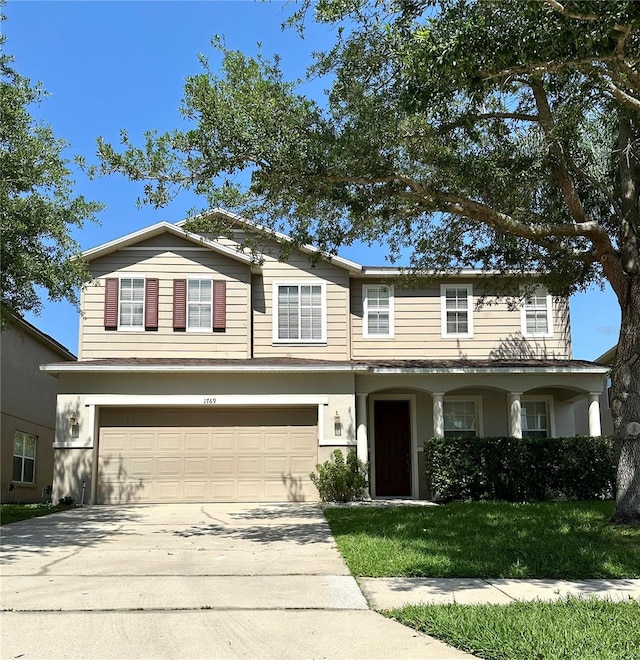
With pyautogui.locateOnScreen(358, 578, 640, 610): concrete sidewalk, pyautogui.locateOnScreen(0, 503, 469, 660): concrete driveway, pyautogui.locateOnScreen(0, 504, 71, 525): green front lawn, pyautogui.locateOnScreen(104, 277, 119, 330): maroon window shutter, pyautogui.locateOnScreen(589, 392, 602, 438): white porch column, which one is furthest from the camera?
pyautogui.locateOnScreen(104, 277, 119, 330): maroon window shutter

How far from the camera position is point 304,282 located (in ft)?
60.8

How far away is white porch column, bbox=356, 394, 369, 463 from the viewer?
56.3 feet

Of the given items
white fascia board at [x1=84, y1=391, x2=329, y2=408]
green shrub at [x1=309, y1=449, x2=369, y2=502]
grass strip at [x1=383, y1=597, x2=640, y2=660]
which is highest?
white fascia board at [x1=84, y1=391, x2=329, y2=408]

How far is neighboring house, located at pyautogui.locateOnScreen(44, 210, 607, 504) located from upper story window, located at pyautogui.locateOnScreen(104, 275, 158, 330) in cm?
3

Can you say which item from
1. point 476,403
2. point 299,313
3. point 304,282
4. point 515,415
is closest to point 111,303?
point 299,313

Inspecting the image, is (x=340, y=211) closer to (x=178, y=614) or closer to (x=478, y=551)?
(x=478, y=551)

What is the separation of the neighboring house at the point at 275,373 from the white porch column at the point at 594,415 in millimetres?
48

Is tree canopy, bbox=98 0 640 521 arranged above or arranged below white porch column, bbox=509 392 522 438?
above

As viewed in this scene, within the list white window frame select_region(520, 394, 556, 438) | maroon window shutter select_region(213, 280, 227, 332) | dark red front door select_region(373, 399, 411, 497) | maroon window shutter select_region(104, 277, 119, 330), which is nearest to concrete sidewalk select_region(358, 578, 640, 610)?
maroon window shutter select_region(213, 280, 227, 332)

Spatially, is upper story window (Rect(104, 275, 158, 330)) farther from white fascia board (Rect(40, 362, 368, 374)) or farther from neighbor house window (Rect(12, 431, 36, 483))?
neighbor house window (Rect(12, 431, 36, 483))

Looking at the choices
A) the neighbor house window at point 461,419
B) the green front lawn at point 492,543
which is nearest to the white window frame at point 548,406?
the neighbor house window at point 461,419

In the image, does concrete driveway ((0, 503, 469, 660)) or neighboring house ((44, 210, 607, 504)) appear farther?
neighboring house ((44, 210, 607, 504))

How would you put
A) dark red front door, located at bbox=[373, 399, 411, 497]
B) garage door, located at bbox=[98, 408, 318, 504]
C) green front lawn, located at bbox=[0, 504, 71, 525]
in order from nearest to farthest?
green front lawn, located at bbox=[0, 504, 71, 525]
garage door, located at bbox=[98, 408, 318, 504]
dark red front door, located at bbox=[373, 399, 411, 497]

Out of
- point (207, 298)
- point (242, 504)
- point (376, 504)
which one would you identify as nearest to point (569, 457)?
point (376, 504)
